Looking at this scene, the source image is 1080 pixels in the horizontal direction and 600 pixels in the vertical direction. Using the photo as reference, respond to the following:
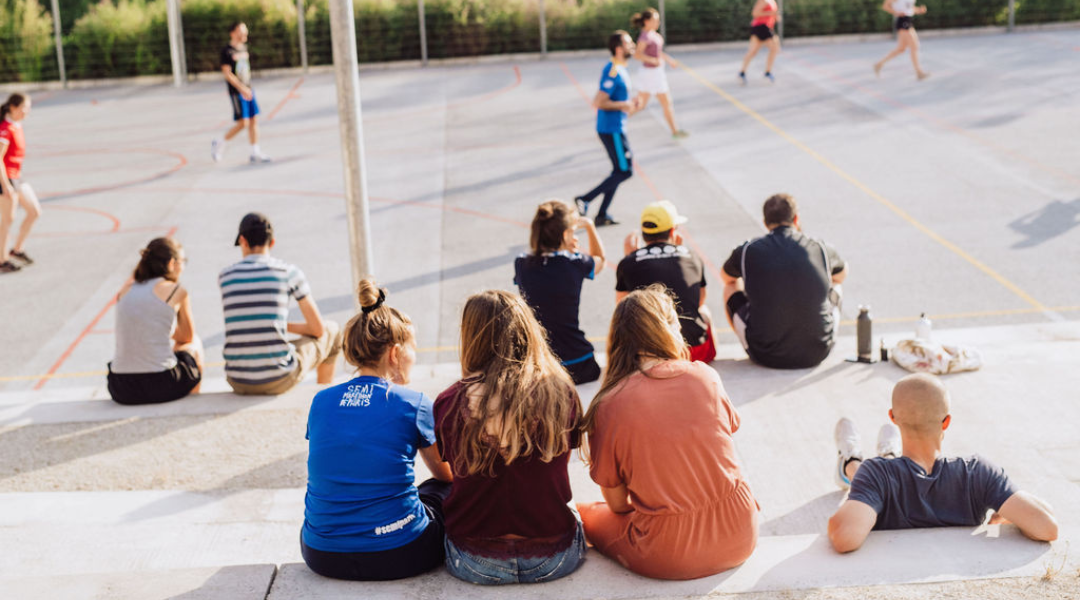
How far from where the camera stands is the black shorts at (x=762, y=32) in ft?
64.6

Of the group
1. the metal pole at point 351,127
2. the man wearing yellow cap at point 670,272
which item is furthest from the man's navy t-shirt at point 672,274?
the metal pole at point 351,127

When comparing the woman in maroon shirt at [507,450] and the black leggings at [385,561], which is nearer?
the woman in maroon shirt at [507,450]

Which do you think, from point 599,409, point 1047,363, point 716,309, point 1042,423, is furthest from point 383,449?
point 716,309

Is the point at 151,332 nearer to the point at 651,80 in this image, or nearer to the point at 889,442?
the point at 889,442

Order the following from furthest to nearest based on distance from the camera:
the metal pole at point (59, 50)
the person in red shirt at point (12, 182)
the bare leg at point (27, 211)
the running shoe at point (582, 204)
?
1. the metal pole at point (59, 50)
2. the running shoe at point (582, 204)
3. the bare leg at point (27, 211)
4. the person in red shirt at point (12, 182)

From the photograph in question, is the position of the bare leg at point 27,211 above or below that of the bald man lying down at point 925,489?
above

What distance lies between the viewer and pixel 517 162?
49.3 ft

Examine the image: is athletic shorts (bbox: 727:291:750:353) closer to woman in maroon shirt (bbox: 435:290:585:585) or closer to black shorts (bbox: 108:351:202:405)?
woman in maroon shirt (bbox: 435:290:585:585)

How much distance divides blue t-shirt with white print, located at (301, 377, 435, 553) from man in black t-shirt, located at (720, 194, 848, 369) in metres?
3.39

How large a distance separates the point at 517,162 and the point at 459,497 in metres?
11.2

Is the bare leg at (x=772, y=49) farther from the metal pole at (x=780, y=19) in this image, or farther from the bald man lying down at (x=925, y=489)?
the bald man lying down at (x=925, y=489)

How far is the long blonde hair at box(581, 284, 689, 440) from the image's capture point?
13.8 ft

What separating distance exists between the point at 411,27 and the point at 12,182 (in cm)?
1595

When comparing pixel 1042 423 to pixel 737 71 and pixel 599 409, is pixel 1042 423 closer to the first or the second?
pixel 599 409
